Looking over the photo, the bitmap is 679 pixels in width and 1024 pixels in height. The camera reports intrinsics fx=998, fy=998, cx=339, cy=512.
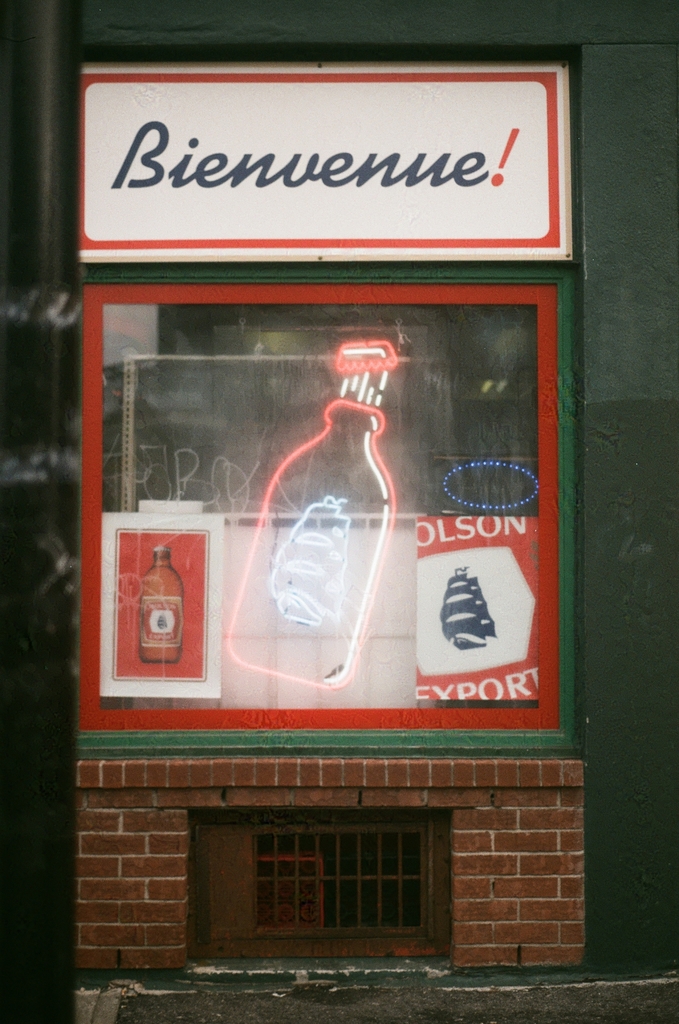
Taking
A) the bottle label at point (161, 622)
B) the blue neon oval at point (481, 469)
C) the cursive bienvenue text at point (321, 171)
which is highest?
the cursive bienvenue text at point (321, 171)

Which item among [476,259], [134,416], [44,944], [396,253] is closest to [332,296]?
[396,253]

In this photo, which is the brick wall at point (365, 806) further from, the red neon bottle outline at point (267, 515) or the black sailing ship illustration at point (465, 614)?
the black sailing ship illustration at point (465, 614)

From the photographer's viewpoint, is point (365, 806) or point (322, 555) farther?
point (322, 555)

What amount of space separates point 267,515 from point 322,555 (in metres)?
0.32

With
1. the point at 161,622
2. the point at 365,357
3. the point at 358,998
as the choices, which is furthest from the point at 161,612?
the point at 358,998

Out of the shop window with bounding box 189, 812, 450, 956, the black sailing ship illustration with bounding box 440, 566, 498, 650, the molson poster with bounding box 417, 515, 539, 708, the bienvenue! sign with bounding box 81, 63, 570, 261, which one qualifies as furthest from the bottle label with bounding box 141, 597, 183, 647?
the bienvenue! sign with bounding box 81, 63, 570, 261

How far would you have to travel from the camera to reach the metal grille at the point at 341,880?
4527mm

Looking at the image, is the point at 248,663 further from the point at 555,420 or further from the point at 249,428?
the point at 555,420

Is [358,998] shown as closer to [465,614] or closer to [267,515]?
[465,614]

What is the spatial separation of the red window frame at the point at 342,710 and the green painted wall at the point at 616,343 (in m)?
0.16

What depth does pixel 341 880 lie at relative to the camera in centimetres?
455

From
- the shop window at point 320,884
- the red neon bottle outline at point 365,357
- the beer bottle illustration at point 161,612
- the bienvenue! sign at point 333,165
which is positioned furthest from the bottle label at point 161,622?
the bienvenue! sign at point 333,165

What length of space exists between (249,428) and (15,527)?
2.55 meters

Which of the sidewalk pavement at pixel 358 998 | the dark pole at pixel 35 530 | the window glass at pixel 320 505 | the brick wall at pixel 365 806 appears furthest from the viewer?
the window glass at pixel 320 505
